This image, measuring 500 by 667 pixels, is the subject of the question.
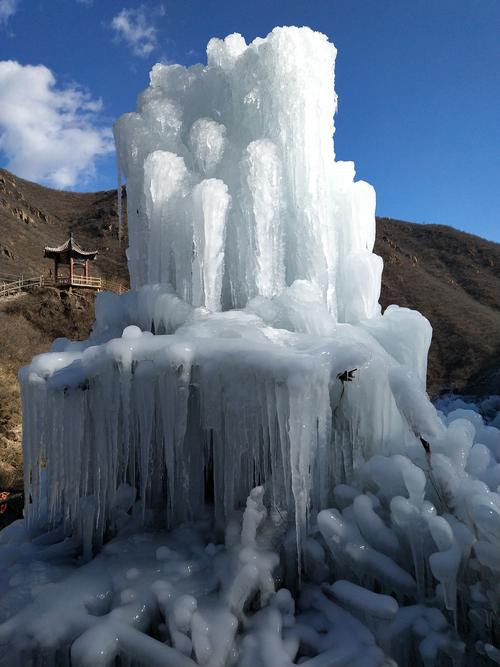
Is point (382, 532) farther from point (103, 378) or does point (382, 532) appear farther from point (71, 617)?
point (103, 378)

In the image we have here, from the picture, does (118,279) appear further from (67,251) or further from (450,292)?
(450,292)

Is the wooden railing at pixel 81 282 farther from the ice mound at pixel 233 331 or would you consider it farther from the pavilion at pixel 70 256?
the ice mound at pixel 233 331

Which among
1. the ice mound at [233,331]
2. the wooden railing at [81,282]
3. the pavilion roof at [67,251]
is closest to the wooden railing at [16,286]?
the wooden railing at [81,282]

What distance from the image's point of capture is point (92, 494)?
213 inches

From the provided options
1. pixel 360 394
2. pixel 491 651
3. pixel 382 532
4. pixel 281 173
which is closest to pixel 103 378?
pixel 360 394

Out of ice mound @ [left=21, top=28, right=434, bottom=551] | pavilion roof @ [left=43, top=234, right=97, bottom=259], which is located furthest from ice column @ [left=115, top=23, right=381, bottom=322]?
pavilion roof @ [left=43, top=234, right=97, bottom=259]

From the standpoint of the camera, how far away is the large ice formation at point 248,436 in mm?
3750

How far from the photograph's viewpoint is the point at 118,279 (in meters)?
37.5

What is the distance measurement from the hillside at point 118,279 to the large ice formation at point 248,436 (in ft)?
27.4

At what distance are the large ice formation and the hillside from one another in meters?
8.36

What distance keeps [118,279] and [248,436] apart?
35079 millimetres

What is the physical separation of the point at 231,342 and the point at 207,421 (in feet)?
2.80

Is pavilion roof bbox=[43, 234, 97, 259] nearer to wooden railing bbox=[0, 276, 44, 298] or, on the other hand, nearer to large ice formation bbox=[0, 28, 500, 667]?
wooden railing bbox=[0, 276, 44, 298]

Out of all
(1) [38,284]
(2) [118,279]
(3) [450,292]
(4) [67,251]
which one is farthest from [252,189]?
(3) [450,292]
